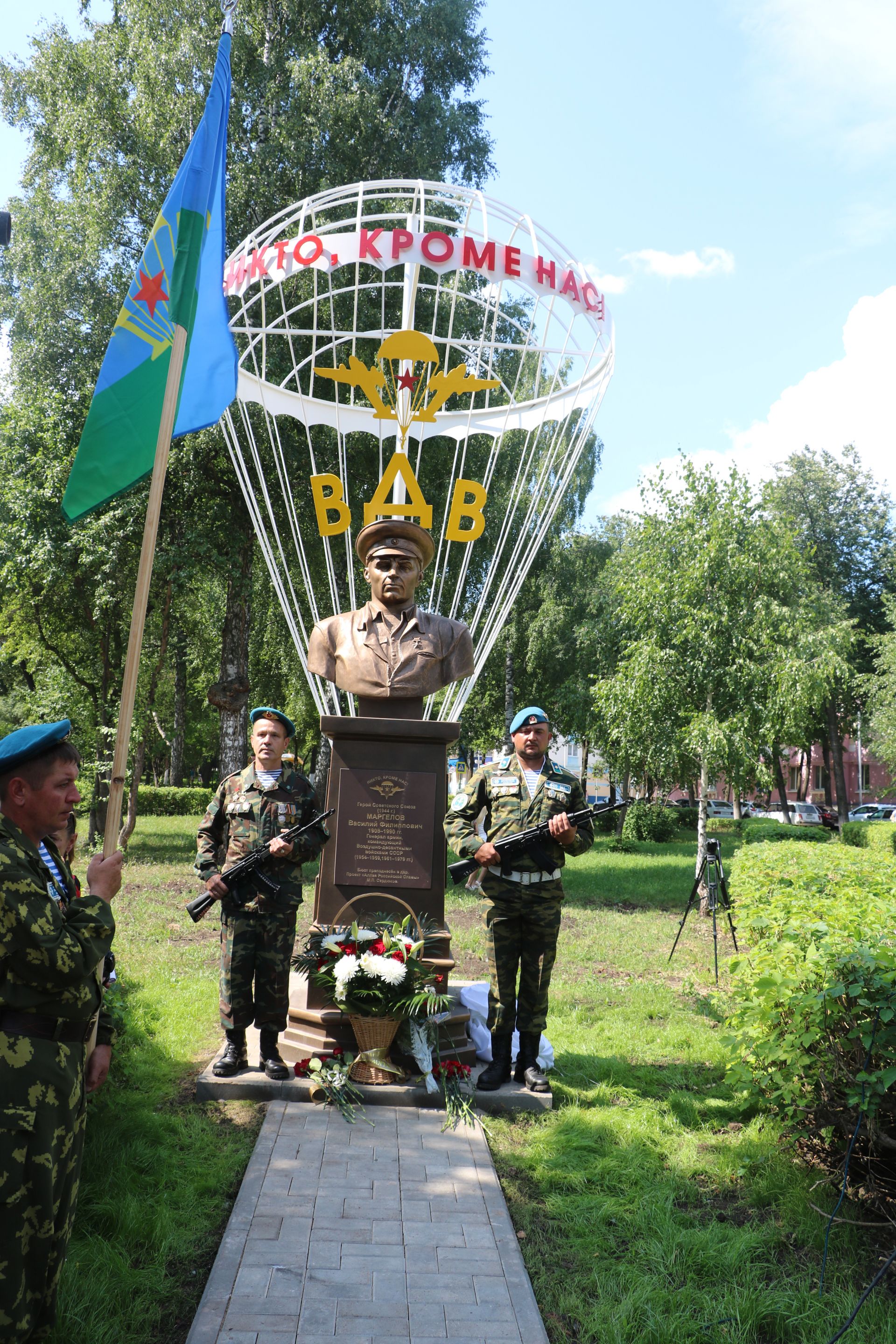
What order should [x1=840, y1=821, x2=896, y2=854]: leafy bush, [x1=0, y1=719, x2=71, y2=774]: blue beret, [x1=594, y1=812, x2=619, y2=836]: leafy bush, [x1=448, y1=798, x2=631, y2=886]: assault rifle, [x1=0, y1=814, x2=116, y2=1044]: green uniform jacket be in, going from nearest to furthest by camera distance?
[x1=0, y1=814, x2=116, y2=1044]: green uniform jacket < [x1=0, y1=719, x2=71, y2=774]: blue beret < [x1=448, y1=798, x2=631, y2=886]: assault rifle < [x1=840, y1=821, x2=896, y2=854]: leafy bush < [x1=594, y1=812, x2=619, y2=836]: leafy bush

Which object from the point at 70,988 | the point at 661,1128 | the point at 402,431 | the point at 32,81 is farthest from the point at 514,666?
the point at 70,988

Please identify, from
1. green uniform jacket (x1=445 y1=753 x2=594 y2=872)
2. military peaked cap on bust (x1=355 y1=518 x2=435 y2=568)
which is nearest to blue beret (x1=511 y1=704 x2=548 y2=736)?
green uniform jacket (x1=445 y1=753 x2=594 y2=872)

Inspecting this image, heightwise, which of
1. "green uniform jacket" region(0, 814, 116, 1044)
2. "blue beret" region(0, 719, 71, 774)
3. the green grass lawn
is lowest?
the green grass lawn

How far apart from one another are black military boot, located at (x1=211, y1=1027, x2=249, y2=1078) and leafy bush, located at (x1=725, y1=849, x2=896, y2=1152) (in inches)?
103

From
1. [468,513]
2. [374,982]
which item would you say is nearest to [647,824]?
[468,513]

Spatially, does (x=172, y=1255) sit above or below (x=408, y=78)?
below

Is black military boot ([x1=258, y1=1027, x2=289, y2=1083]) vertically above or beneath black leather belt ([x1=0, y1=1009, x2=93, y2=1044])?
beneath

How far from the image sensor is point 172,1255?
11.5 feet

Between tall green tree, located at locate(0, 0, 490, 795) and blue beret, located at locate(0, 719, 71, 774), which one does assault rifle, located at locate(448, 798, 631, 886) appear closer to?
blue beret, located at locate(0, 719, 71, 774)

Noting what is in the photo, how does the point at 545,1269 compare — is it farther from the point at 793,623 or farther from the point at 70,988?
the point at 793,623

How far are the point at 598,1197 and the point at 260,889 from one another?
2.26 metres

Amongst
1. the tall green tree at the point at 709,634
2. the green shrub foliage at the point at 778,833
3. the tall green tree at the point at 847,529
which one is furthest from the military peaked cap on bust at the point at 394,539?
the tall green tree at the point at 847,529

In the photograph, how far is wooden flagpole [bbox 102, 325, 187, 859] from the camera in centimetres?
285

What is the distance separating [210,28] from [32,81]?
3219 mm
